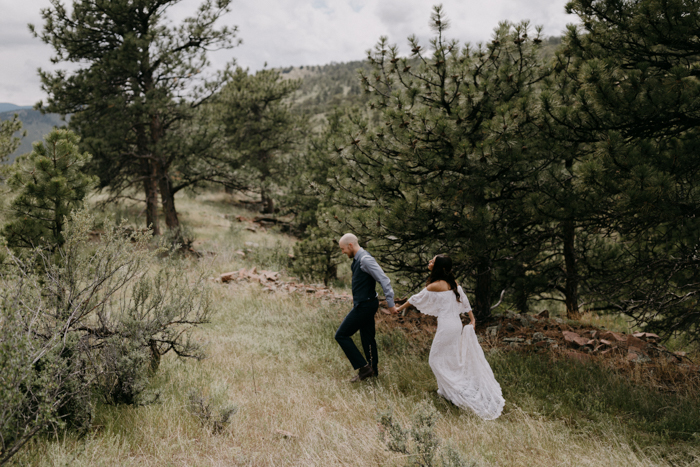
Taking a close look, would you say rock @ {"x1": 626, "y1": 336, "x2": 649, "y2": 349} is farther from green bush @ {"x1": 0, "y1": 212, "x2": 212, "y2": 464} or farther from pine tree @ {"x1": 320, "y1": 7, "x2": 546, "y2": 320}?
green bush @ {"x1": 0, "y1": 212, "x2": 212, "y2": 464}

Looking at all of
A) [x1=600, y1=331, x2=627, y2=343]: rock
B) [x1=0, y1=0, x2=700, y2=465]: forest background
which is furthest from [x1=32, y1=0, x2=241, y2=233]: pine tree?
[x1=600, y1=331, x2=627, y2=343]: rock

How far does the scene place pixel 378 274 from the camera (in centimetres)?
483

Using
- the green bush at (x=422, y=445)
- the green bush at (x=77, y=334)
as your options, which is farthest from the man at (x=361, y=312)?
the green bush at (x=422, y=445)

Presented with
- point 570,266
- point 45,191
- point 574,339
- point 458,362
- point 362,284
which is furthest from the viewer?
point 570,266

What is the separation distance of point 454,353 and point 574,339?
251 cm

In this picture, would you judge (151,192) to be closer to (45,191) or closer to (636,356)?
(45,191)

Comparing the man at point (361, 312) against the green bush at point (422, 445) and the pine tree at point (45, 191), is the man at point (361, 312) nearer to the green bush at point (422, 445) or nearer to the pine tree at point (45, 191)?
the green bush at point (422, 445)

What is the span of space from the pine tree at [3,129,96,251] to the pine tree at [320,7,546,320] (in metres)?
3.94

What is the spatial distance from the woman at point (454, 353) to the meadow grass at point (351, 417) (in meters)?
0.18

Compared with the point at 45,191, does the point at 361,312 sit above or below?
below

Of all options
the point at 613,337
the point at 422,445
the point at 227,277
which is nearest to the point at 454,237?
the point at 613,337

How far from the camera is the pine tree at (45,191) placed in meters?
5.52

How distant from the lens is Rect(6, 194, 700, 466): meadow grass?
10.1 feet

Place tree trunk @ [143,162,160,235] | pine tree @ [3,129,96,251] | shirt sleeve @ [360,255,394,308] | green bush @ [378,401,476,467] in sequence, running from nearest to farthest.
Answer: green bush @ [378,401,476,467] < shirt sleeve @ [360,255,394,308] < pine tree @ [3,129,96,251] < tree trunk @ [143,162,160,235]
